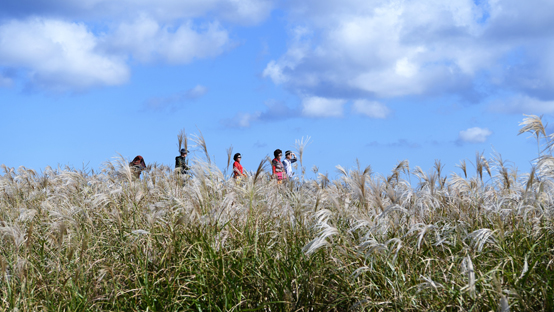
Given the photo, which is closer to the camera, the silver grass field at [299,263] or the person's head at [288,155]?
the silver grass field at [299,263]

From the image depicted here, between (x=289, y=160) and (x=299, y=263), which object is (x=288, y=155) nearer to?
(x=289, y=160)

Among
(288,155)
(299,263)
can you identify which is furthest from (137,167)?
(299,263)

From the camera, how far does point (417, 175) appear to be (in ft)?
18.9

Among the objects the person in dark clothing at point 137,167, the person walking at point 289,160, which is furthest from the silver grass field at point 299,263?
the person walking at point 289,160

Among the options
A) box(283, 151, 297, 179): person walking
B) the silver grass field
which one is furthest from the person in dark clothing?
box(283, 151, 297, 179): person walking

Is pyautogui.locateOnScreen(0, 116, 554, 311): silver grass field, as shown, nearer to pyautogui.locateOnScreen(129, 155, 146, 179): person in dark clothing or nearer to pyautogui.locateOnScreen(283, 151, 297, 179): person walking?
pyautogui.locateOnScreen(129, 155, 146, 179): person in dark clothing

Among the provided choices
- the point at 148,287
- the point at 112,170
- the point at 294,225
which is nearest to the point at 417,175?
the point at 294,225

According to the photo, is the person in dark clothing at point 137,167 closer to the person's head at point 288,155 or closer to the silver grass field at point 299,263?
the silver grass field at point 299,263

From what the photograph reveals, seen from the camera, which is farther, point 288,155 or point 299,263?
point 288,155

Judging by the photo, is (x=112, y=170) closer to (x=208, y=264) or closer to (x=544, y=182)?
(x=208, y=264)

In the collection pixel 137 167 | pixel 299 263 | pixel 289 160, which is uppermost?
pixel 289 160

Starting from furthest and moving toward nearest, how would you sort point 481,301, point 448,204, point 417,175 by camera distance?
point 417,175, point 448,204, point 481,301

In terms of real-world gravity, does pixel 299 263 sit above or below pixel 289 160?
below

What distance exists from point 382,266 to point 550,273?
107cm
